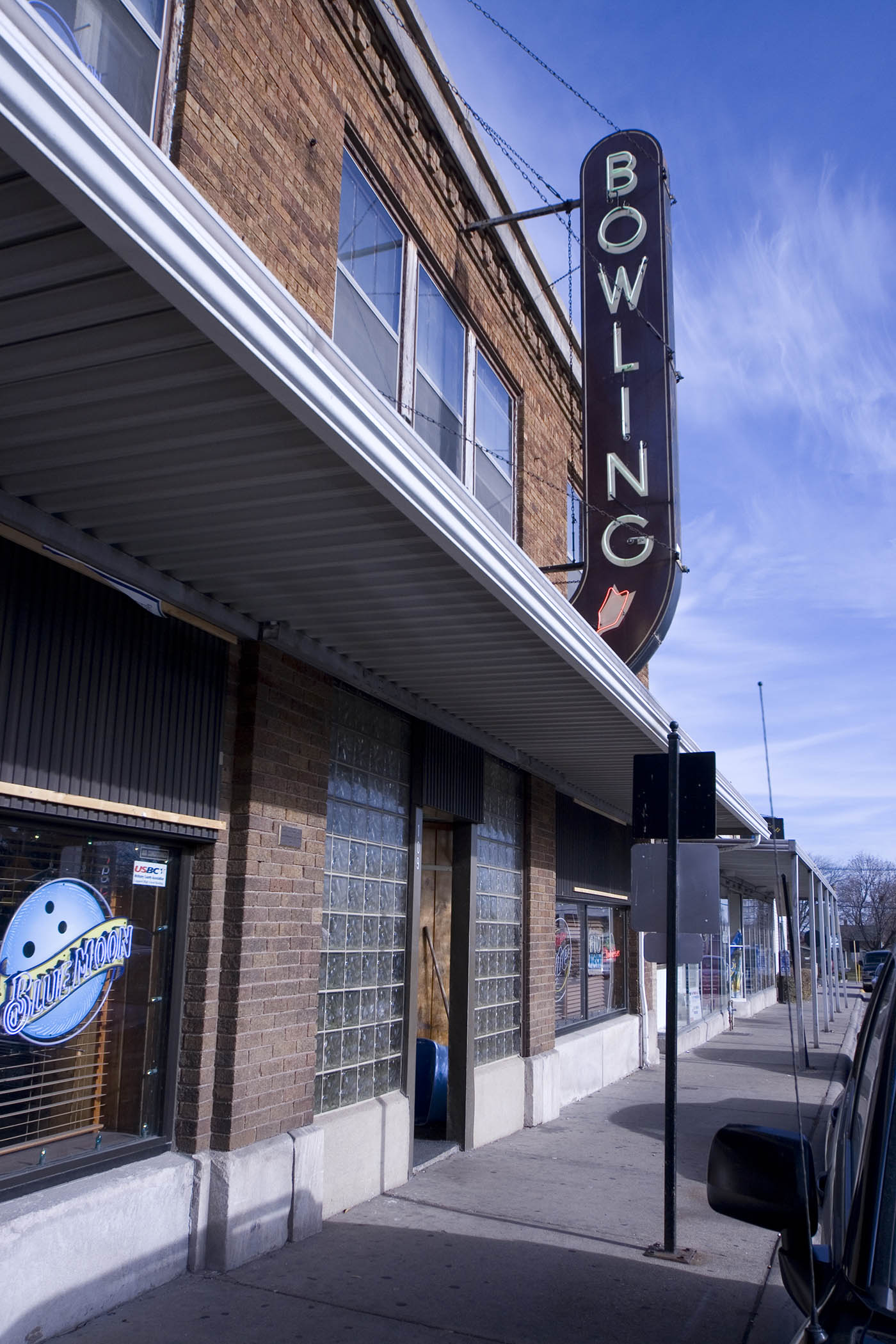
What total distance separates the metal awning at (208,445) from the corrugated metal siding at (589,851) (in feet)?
16.5

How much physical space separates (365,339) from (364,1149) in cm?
600

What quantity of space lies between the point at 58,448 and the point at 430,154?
6513 millimetres

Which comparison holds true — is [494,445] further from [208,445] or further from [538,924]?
[208,445]

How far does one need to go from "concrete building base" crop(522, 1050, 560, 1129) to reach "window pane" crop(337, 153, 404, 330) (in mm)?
7116

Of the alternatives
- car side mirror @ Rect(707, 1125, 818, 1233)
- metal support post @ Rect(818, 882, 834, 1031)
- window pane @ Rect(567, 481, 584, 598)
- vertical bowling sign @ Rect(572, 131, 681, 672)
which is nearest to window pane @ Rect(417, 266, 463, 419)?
vertical bowling sign @ Rect(572, 131, 681, 672)

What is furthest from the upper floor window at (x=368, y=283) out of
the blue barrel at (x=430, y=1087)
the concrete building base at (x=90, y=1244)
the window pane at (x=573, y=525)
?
the blue barrel at (x=430, y=1087)

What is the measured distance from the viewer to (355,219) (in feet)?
27.2

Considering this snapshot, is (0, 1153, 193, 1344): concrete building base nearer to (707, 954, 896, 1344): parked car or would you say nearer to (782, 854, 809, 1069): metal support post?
(707, 954, 896, 1344): parked car

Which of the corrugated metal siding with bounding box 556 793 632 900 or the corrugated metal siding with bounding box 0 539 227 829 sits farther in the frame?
the corrugated metal siding with bounding box 556 793 632 900

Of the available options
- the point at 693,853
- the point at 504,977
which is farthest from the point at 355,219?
the point at 504,977

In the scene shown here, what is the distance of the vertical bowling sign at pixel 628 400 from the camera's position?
10.7 meters

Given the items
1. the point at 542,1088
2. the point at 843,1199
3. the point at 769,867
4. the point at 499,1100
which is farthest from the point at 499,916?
the point at 769,867

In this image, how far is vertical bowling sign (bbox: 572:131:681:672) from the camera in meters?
10.7

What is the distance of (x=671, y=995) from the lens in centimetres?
670
